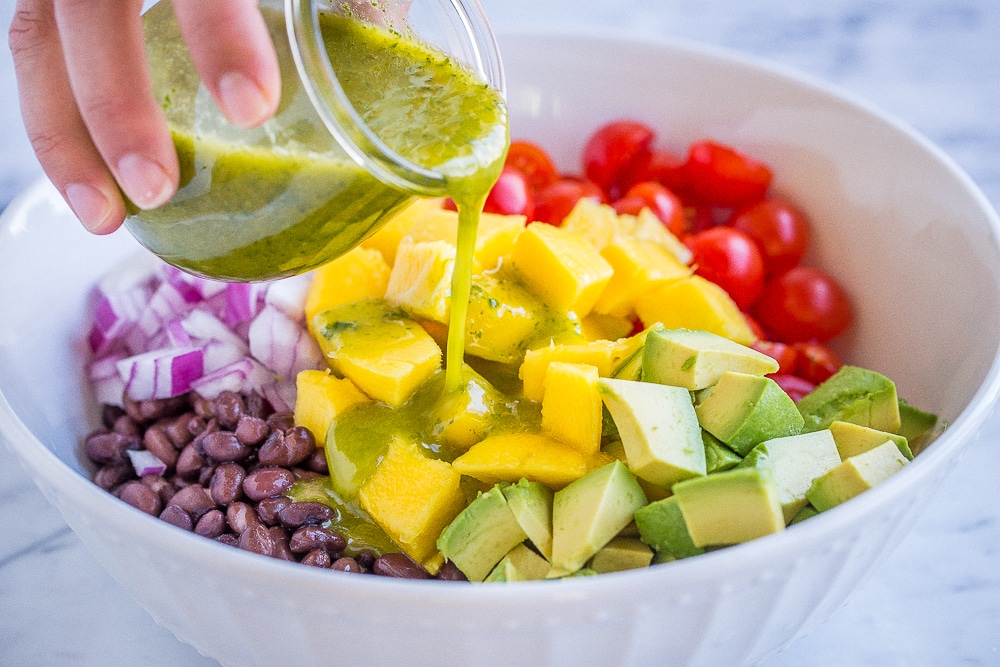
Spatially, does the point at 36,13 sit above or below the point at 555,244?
above

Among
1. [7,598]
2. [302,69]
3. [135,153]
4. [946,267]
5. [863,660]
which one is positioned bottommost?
[863,660]

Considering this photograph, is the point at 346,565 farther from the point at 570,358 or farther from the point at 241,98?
the point at 241,98

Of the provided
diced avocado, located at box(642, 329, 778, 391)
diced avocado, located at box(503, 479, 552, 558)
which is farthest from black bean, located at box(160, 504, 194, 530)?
diced avocado, located at box(642, 329, 778, 391)

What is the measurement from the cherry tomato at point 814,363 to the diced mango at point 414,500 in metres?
1.05

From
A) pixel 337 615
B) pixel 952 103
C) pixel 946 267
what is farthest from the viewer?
pixel 952 103

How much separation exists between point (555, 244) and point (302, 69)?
2.93ft

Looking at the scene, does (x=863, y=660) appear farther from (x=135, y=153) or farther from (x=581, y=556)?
(x=135, y=153)

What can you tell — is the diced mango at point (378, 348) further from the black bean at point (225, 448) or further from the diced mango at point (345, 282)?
the black bean at point (225, 448)

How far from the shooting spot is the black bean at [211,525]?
71.5 inches

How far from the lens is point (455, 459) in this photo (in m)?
1.87

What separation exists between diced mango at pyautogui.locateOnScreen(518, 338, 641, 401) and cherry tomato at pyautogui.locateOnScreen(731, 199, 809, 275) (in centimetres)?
80

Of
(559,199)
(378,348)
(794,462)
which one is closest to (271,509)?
(378,348)

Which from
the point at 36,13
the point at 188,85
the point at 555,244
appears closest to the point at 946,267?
the point at 555,244

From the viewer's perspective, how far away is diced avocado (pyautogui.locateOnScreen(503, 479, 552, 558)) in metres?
1.60
